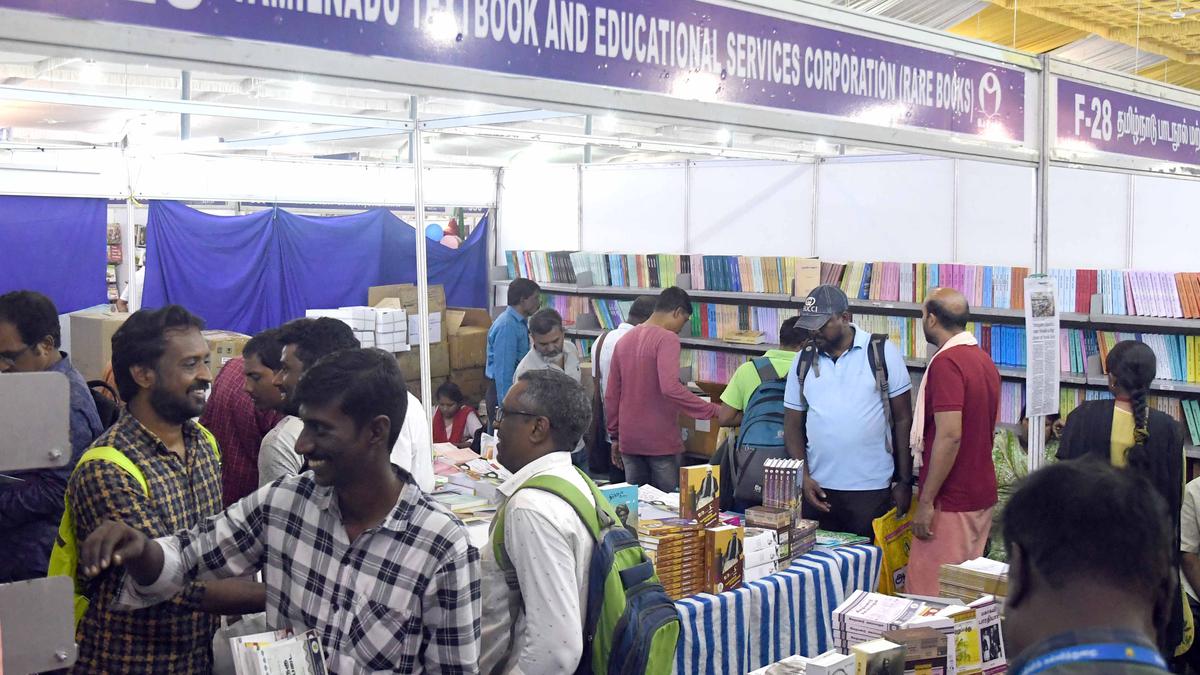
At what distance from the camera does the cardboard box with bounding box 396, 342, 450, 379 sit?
339 inches

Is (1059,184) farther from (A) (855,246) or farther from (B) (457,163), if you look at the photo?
(B) (457,163)

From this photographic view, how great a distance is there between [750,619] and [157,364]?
215cm

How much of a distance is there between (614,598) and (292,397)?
1067 mm

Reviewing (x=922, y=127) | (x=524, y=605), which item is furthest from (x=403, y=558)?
(x=922, y=127)

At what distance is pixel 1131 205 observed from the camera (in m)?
7.62

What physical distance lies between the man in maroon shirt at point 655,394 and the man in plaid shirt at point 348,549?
3.89 m

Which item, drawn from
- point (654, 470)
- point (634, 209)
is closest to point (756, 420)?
point (654, 470)

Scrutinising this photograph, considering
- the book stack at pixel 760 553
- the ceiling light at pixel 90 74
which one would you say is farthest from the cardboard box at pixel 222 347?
the book stack at pixel 760 553

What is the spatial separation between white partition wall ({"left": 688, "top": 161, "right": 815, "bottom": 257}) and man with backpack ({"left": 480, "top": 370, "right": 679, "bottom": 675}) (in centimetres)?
632

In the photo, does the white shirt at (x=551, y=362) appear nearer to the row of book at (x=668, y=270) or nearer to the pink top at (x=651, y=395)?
Answer: the pink top at (x=651, y=395)

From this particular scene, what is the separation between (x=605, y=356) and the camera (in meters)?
6.76

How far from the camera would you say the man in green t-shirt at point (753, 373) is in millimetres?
5000

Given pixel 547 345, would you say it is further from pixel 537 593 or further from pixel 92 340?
pixel 537 593

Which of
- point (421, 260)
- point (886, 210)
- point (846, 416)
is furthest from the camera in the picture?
point (886, 210)
